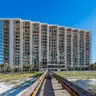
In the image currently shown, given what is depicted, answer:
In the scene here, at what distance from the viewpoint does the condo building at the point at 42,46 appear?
134 meters

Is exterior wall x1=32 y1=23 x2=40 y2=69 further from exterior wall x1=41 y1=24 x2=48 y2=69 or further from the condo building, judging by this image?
exterior wall x1=41 y1=24 x2=48 y2=69

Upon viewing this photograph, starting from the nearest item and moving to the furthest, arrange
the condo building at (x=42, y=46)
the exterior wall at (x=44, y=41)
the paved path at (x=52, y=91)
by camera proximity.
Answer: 1. the paved path at (x=52, y=91)
2. the condo building at (x=42, y=46)
3. the exterior wall at (x=44, y=41)

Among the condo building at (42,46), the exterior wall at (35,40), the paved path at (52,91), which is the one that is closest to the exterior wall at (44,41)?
the condo building at (42,46)

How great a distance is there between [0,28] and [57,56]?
40.0 m

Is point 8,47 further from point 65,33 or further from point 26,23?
point 65,33

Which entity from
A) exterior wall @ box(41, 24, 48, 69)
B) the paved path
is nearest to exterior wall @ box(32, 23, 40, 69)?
exterior wall @ box(41, 24, 48, 69)

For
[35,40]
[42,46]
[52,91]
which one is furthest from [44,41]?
[52,91]

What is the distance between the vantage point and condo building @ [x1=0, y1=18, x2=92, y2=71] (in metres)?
134

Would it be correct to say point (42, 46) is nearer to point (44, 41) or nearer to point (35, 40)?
point (44, 41)

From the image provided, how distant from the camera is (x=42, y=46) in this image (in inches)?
5650

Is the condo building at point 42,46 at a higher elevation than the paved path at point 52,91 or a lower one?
higher

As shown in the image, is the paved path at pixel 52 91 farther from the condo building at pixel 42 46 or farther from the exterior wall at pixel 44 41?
the exterior wall at pixel 44 41

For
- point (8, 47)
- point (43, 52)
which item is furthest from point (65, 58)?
point (8, 47)

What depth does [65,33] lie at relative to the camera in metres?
150
